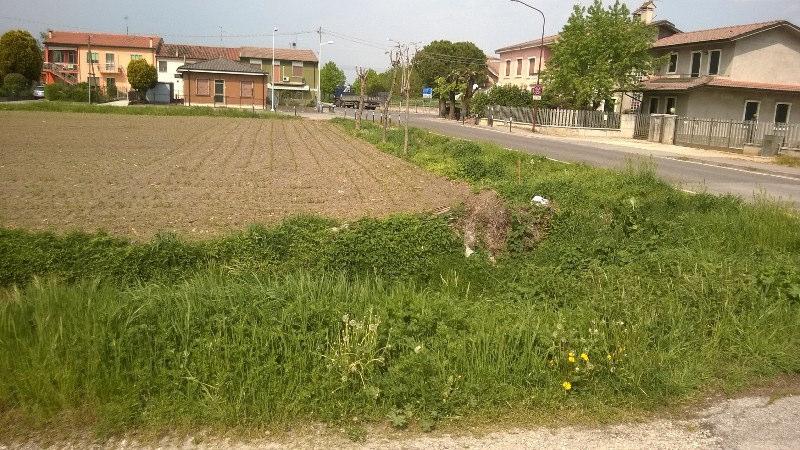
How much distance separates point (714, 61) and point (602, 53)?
21.2ft

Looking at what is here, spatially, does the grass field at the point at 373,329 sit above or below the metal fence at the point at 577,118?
below

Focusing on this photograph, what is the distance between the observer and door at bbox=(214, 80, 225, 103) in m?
61.4

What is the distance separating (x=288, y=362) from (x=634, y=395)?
8.05 ft

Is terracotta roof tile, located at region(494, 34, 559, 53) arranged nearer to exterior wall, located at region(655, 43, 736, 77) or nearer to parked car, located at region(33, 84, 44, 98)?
exterior wall, located at region(655, 43, 736, 77)

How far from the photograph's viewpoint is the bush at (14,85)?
57.4 metres

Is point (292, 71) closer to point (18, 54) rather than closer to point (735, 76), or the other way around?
point (18, 54)

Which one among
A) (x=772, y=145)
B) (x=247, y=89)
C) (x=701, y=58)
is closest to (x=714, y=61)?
(x=701, y=58)

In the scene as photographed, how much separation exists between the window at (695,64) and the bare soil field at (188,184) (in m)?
25.3

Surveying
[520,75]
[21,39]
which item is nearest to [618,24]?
[520,75]

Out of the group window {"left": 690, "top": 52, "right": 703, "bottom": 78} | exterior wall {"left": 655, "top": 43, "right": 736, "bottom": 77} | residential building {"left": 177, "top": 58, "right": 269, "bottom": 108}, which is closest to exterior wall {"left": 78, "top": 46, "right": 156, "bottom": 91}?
residential building {"left": 177, "top": 58, "right": 269, "bottom": 108}

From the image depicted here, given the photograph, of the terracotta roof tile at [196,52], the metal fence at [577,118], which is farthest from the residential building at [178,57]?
the metal fence at [577,118]

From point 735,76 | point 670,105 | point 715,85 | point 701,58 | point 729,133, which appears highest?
point 701,58

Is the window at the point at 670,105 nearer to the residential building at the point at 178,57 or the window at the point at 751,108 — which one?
the window at the point at 751,108

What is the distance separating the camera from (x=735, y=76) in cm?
3731
